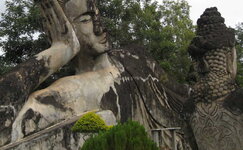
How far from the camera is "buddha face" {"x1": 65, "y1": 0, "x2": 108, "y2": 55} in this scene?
6559mm

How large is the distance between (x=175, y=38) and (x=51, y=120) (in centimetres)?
1308

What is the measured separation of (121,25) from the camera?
1508cm

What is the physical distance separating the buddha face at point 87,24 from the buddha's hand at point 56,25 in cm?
34

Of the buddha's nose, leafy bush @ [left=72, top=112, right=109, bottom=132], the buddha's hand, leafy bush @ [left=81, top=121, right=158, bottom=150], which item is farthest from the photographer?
the buddha's nose

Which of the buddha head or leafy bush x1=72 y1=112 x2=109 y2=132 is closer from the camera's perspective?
leafy bush x1=72 y1=112 x2=109 y2=132

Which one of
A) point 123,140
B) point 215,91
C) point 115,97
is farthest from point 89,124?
point 123,140

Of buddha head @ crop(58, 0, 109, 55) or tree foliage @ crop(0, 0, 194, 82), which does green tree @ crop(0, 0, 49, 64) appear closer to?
tree foliage @ crop(0, 0, 194, 82)

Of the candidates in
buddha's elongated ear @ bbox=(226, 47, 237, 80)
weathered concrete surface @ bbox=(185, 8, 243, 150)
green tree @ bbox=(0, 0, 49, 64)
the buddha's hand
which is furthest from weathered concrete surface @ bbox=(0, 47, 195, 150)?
green tree @ bbox=(0, 0, 49, 64)

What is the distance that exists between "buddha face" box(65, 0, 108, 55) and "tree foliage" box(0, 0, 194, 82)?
6.67 m

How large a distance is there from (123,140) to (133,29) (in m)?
13.8

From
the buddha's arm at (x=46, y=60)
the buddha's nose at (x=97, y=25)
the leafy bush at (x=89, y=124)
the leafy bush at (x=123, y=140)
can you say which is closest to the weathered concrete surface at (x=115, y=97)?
the buddha's arm at (x=46, y=60)

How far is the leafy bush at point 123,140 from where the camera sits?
2.73m

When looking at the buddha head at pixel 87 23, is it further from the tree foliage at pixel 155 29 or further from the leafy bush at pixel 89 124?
the tree foliage at pixel 155 29

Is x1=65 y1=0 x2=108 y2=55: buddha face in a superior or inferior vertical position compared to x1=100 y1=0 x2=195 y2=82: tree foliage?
inferior
